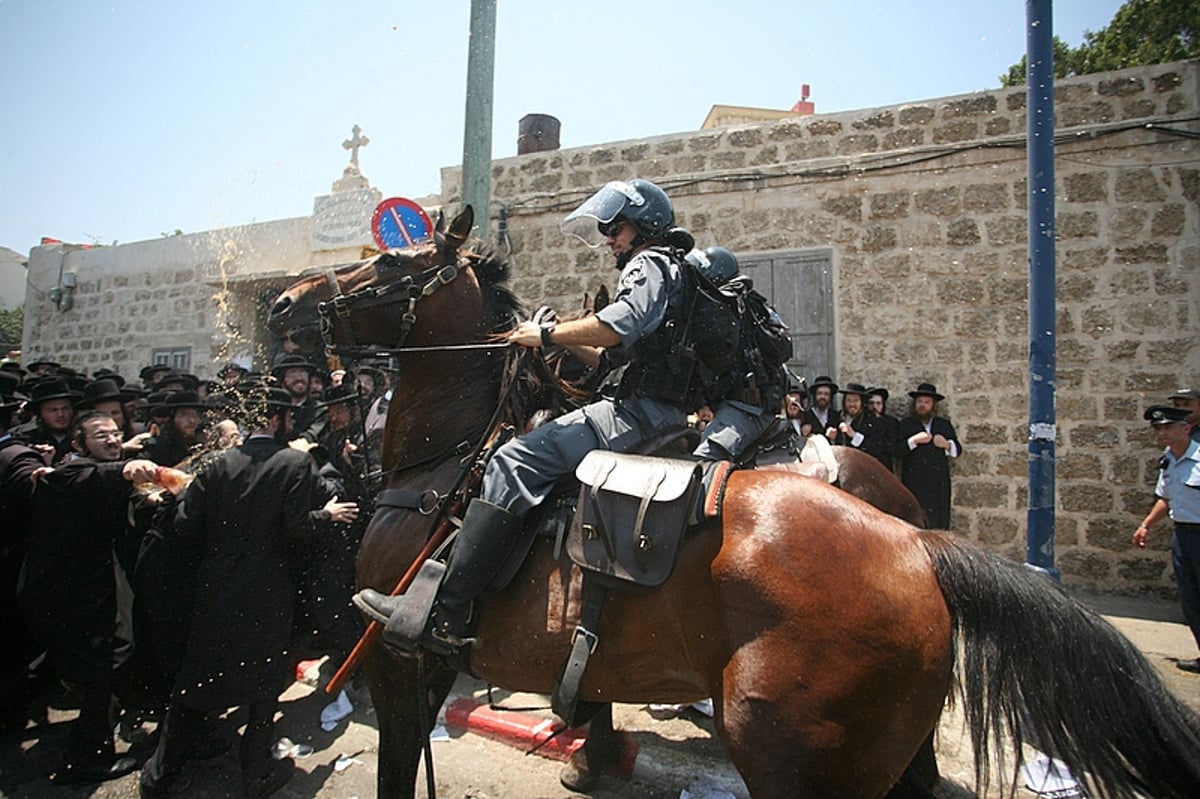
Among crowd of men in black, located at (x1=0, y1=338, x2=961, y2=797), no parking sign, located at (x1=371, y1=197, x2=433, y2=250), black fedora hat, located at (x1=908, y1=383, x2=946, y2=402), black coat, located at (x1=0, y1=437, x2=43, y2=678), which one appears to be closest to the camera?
crowd of men in black, located at (x1=0, y1=338, x2=961, y2=797)

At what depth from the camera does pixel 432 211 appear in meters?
12.0

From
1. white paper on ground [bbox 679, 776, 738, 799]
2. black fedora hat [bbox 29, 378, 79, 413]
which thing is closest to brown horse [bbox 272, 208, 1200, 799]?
white paper on ground [bbox 679, 776, 738, 799]

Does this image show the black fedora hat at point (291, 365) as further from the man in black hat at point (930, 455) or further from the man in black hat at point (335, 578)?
the man in black hat at point (930, 455)

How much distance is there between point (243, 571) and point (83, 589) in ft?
4.29

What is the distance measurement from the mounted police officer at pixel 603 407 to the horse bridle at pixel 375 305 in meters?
0.73

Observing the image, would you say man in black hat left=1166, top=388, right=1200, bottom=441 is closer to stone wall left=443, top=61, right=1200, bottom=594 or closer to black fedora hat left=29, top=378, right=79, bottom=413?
stone wall left=443, top=61, right=1200, bottom=594

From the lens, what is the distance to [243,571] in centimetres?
425

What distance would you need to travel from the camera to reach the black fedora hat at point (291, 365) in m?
7.40

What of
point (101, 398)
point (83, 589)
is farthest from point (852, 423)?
point (101, 398)

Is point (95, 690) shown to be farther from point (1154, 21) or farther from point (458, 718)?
point (1154, 21)

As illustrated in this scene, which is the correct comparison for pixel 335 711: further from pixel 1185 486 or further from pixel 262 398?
pixel 1185 486

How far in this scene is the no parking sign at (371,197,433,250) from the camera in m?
8.59

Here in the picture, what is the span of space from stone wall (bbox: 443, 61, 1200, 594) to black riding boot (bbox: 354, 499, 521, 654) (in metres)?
6.75

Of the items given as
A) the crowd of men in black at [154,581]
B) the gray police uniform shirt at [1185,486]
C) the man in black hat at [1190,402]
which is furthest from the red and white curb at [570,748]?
the man in black hat at [1190,402]
